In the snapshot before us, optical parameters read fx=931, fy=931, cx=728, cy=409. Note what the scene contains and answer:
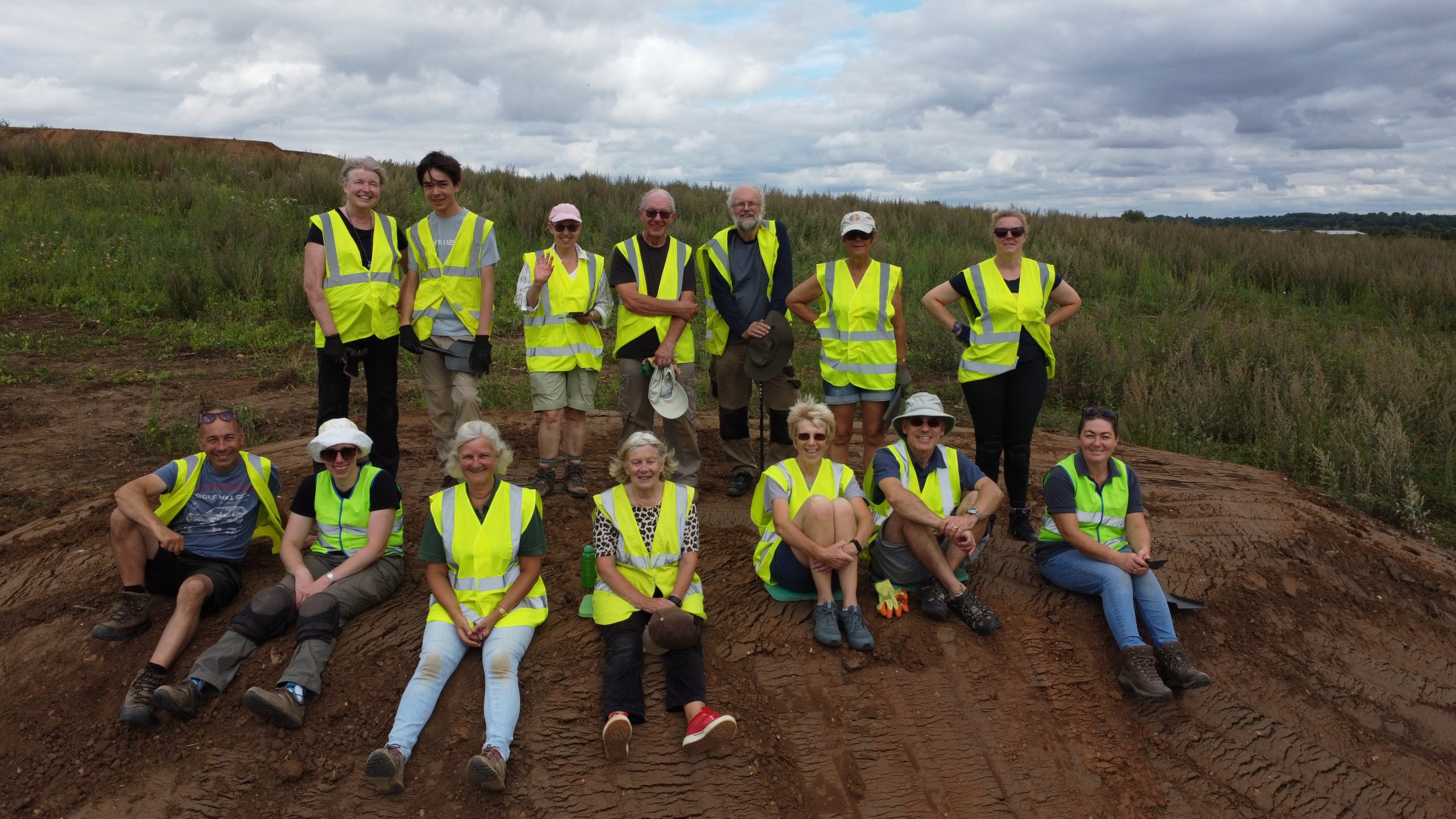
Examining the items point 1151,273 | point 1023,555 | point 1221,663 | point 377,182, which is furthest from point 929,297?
point 1151,273

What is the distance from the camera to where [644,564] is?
454cm

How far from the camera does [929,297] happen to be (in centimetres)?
550

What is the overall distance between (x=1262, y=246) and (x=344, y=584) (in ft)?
53.2

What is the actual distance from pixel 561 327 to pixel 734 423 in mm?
1319

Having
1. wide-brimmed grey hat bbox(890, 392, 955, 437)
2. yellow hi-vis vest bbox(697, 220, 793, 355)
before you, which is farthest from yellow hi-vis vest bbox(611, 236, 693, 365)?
wide-brimmed grey hat bbox(890, 392, 955, 437)

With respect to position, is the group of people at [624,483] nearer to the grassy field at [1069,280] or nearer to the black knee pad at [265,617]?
the black knee pad at [265,617]

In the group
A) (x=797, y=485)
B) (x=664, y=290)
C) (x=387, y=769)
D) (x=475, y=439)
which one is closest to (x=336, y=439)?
(x=475, y=439)

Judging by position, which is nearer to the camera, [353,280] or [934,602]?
[934,602]

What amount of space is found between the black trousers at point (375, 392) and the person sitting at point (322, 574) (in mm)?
649

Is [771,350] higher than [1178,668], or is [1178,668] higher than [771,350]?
[771,350]

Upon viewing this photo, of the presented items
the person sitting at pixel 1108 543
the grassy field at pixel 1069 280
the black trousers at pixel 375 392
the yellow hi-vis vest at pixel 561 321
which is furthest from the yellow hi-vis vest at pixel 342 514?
the grassy field at pixel 1069 280

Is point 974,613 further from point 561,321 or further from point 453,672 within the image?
point 561,321

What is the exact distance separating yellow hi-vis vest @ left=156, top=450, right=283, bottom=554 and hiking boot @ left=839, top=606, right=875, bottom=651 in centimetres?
302

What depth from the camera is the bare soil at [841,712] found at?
3957 millimetres
